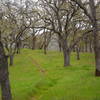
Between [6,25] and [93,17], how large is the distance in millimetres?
15282

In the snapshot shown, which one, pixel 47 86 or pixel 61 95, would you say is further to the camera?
pixel 47 86

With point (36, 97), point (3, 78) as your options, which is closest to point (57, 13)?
point (36, 97)

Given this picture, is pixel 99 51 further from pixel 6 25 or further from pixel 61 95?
pixel 6 25

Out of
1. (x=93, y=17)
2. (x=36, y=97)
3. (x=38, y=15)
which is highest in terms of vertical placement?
(x=38, y=15)

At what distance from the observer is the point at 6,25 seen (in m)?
31.8

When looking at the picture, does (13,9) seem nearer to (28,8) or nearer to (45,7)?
(28,8)

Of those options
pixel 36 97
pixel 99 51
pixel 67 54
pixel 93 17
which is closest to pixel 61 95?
pixel 36 97

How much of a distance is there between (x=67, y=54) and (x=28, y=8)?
7.64m

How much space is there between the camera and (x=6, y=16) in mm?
31422

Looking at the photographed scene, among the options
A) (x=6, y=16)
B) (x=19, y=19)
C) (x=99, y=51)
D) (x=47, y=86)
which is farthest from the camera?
(x=6, y=16)

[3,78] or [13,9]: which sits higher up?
[13,9]

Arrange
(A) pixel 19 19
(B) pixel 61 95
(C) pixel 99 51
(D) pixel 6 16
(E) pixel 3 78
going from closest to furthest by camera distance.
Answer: (E) pixel 3 78 < (B) pixel 61 95 < (C) pixel 99 51 < (A) pixel 19 19 < (D) pixel 6 16

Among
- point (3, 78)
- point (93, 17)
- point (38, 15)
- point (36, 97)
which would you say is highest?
point (38, 15)

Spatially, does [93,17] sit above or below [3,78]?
above
